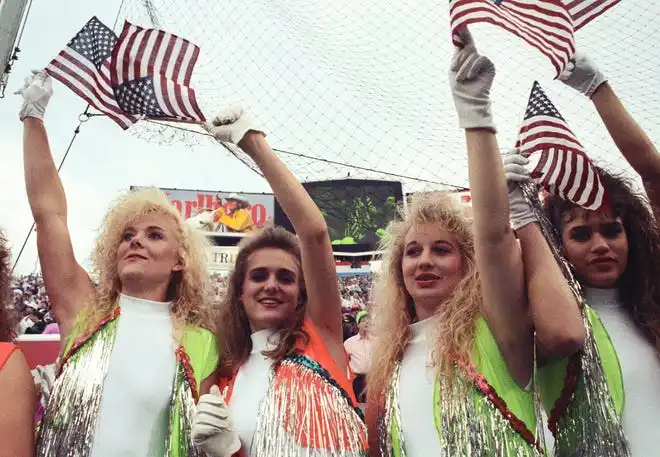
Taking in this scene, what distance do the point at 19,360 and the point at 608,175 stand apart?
2.30m

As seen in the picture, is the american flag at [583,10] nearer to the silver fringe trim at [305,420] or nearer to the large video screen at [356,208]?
the silver fringe trim at [305,420]

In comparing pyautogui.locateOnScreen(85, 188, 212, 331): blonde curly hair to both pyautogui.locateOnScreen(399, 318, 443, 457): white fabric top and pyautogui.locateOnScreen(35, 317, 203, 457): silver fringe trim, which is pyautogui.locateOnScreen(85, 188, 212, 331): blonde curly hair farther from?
pyautogui.locateOnScreen(399, 318, 443, 457): white fabric top

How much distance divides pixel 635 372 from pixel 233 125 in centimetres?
180

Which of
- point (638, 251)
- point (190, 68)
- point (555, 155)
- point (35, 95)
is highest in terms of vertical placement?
point (190, 68)

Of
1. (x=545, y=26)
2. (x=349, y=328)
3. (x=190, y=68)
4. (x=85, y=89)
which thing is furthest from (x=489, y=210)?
(x=349, y=328)

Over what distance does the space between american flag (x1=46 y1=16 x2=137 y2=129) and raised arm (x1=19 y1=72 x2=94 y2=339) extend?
0.31 meters

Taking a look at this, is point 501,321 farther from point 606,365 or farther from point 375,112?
point 375,112

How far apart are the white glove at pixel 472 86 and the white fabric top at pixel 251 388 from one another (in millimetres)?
1200

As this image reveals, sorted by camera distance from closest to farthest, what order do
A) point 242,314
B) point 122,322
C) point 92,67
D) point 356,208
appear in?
point 122,322 < point 242,314 < point 92,67 < point 356,208

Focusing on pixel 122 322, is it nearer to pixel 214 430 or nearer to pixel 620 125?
pixel 214 430

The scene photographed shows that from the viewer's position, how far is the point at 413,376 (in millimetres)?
1955

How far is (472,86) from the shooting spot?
1.75 meters

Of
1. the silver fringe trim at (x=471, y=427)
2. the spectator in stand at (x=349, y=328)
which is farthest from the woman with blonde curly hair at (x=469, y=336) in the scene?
the spectator in stand at (x=349, y=328)

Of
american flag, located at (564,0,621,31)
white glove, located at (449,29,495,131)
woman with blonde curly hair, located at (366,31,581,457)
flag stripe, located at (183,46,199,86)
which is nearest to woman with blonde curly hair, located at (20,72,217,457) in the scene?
flag stripe, located at (183,46,199,86)
